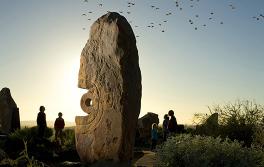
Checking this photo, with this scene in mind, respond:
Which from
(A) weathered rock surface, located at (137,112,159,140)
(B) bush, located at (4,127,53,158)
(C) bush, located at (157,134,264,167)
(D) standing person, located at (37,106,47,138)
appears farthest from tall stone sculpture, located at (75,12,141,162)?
(A) weathered rock surface, located at (137,112,159,140)

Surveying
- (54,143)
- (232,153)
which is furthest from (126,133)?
(54,143)

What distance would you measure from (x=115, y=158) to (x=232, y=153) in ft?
11.6

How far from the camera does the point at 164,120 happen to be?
23.4m

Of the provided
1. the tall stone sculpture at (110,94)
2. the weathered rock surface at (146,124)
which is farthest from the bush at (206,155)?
the weathered rock surface at (146,124)

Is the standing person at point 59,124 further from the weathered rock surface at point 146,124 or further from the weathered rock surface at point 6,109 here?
the weathered rock surface at point 146,124

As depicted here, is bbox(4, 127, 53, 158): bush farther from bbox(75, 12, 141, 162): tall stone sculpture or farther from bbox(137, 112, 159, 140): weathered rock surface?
bbox(137, 112, 159, 140): weathered rock surface

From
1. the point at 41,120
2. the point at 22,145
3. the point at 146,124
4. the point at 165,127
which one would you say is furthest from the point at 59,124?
the point at 146,124

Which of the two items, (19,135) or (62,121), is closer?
(19,135)

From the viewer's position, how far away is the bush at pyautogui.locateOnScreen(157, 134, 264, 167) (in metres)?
12.3

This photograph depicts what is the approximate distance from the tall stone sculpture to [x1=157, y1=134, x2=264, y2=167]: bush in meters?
1.77

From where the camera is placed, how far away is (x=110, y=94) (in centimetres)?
1491

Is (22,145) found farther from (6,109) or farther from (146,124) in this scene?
(146,124)

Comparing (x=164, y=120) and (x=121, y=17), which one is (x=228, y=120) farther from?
(x=121, y=17)

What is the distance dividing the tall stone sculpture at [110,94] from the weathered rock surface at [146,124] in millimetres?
15933
